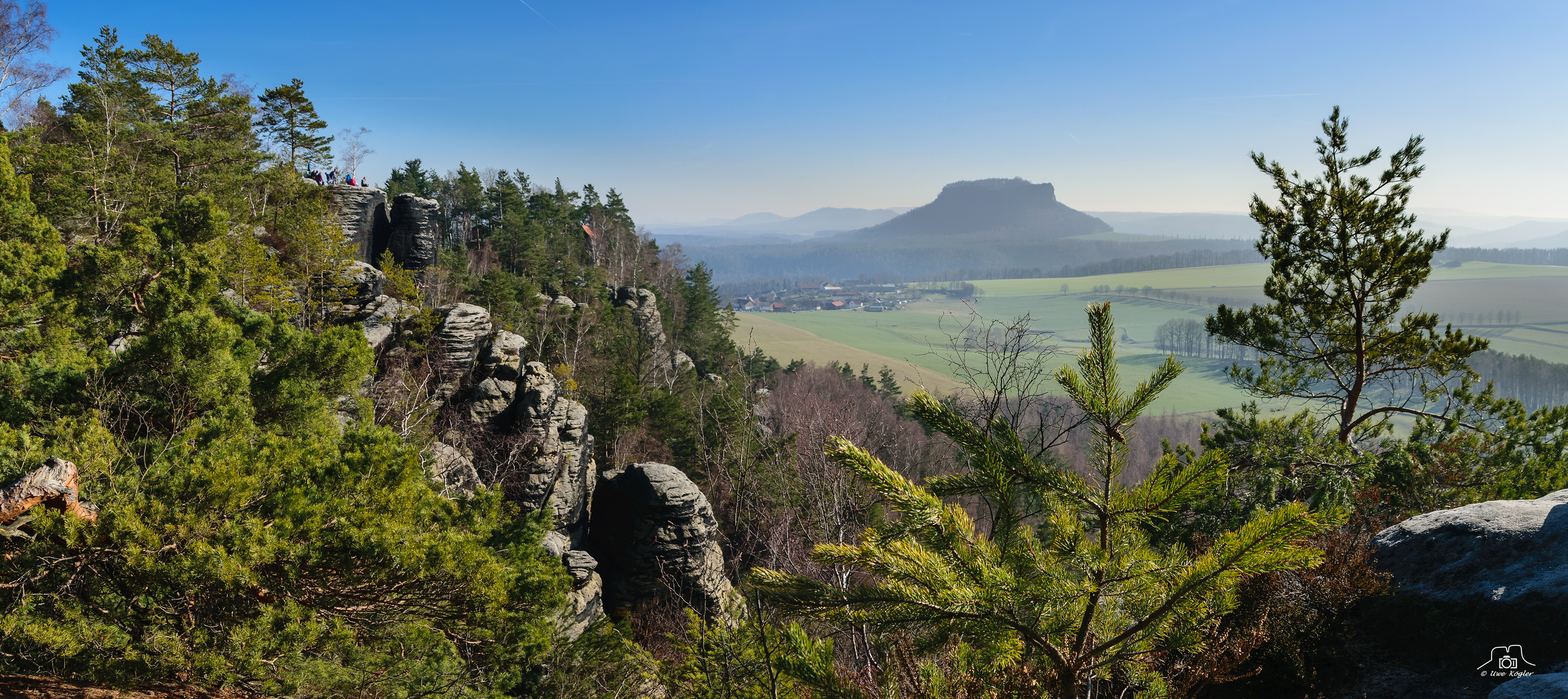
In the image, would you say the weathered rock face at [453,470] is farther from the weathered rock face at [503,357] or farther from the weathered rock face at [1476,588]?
the weathered rock face at [1476,588]

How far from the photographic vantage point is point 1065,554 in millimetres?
2668

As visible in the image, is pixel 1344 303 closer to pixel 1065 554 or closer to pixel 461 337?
pixel 1065 554

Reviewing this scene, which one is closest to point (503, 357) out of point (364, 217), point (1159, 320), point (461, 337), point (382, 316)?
point (461, 337)

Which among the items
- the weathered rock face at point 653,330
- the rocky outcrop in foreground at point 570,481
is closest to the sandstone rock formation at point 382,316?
the rocky outcrop in foreground at point 570,481

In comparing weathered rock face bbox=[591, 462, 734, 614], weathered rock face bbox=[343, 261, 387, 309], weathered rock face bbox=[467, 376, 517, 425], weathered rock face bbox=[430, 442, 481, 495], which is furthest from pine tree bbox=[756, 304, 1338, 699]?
weathered rock face bbox=[343, 261, 387, 309]

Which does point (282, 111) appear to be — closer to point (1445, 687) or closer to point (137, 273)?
point (137, 273)

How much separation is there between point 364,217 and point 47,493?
107 ft

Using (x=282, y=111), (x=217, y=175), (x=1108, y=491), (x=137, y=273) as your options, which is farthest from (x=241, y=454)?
(x=282, y=111)

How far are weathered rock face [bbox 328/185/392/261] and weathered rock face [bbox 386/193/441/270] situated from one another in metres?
1.13

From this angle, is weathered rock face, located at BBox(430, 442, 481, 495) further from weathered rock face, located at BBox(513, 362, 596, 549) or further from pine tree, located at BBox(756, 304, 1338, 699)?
pine tree, located at BBox(756, 304, 1338, 699)

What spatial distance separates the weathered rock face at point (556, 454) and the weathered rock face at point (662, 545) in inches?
55.3

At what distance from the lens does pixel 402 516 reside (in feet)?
26.0

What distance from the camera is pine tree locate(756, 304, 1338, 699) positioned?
7.35 feet

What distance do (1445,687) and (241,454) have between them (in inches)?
428
